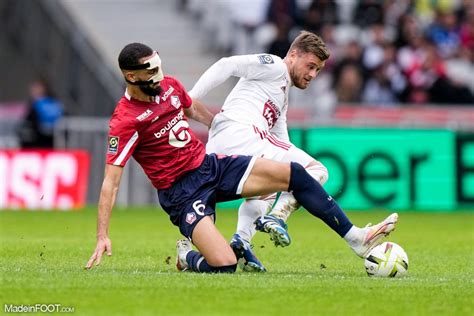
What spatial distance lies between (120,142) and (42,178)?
11.8m

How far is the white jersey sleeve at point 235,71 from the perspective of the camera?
1039cm

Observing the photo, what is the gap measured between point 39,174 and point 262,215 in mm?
11193

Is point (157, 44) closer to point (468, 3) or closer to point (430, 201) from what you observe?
point (468, 3)

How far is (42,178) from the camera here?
828 inches

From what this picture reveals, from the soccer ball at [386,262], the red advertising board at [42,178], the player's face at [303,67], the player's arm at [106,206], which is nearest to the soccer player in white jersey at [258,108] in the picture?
the player's face at [303,67]

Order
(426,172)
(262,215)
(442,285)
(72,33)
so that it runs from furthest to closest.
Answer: (72,33) → (426,172) → (262,215) → (442,285)

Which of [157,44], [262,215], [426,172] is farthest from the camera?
[157,44]

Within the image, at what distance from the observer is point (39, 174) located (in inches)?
829

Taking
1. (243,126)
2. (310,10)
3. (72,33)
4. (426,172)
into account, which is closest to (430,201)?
(426,172)

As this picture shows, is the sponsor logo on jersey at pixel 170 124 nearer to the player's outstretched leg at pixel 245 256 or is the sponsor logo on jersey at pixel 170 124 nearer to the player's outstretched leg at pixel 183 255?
the player's outstretched leg at pixel 183 255

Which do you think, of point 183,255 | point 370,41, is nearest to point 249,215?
point 183,255

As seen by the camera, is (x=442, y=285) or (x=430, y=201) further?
(x=430, y=201)

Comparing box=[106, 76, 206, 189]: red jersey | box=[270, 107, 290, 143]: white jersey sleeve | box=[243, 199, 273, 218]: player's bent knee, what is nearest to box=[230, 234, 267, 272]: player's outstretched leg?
box=[243, 199, 273, 218]: player's bent knee

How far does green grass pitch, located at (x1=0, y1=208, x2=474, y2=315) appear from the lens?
7.82 m
